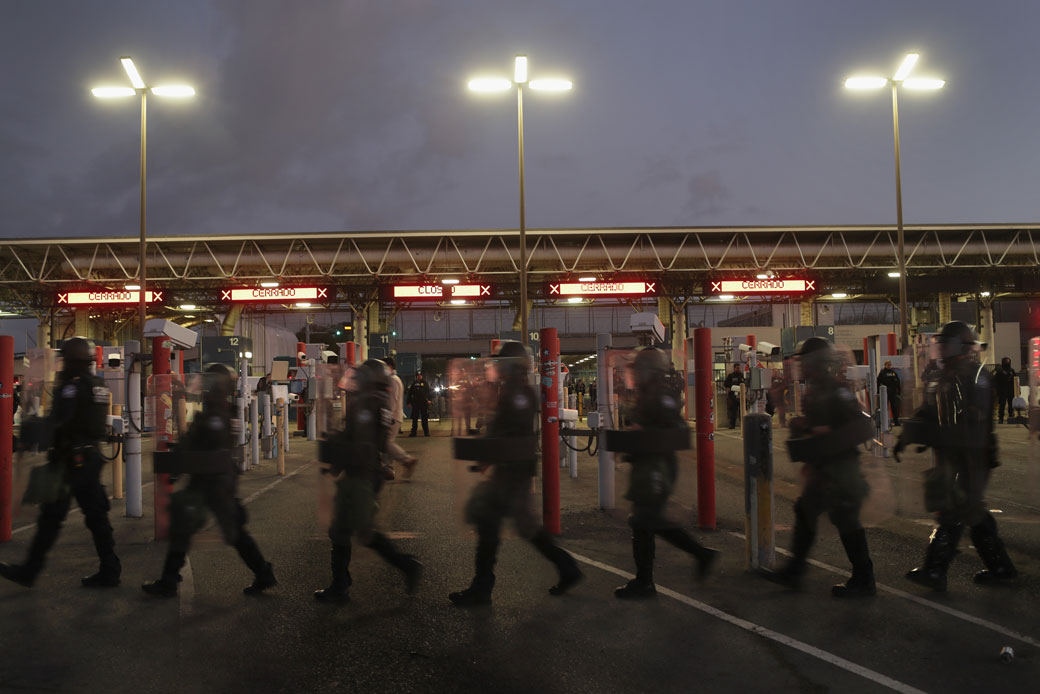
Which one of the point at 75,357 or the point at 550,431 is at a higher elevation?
the point at 75,357

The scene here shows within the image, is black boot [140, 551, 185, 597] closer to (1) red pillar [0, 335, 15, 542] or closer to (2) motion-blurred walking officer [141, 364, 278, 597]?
(2) motion-blurred walking officer [141, 364, 278, 597]

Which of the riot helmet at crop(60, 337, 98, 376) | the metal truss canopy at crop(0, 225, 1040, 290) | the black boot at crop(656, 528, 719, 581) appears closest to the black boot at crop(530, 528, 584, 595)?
the black boot at crop(656, 528, 719, 581)

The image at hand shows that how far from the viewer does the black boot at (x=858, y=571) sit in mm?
5074

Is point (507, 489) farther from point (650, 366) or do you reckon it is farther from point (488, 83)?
point (488, 83)

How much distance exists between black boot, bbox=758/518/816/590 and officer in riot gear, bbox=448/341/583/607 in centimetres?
150

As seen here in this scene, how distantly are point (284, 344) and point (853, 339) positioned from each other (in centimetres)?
2661

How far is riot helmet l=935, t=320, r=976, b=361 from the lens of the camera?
5.41m

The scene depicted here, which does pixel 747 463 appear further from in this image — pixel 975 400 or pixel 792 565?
pixel 975 400

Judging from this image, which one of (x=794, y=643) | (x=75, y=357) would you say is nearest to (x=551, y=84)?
(x=75, y=357)

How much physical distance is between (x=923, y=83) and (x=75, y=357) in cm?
1663

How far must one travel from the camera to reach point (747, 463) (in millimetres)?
5738

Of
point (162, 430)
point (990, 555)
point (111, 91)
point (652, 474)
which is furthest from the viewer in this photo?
point (111, 91)

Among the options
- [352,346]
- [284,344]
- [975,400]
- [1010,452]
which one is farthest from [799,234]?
[975,400]

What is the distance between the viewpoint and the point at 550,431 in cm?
711
